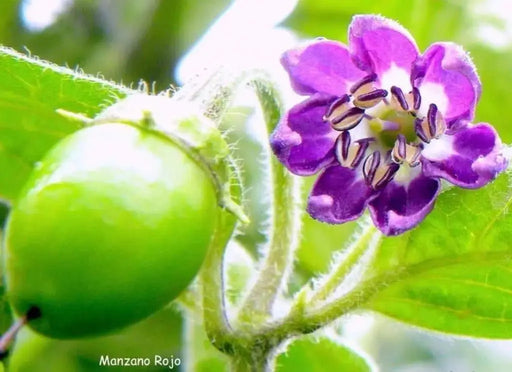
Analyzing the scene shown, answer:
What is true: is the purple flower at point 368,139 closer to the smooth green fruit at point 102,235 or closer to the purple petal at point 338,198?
the purple petal at point 338,198

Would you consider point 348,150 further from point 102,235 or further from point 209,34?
point 209,34

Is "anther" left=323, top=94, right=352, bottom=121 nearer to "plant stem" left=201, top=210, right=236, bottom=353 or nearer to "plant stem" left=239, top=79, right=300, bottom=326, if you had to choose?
"plant stem" left=239, top=79, right=300, bottom=326

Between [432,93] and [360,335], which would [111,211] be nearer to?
[432,93]

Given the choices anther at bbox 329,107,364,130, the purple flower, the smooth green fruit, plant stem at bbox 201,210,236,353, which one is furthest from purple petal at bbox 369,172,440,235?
the smooth green fruit

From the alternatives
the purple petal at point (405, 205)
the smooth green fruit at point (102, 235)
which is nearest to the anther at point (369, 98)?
the purple petal at point (405, 205)

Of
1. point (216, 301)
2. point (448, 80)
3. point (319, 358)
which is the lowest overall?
point (319, 358)

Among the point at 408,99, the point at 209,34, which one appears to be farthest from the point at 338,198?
the point at 209,34
